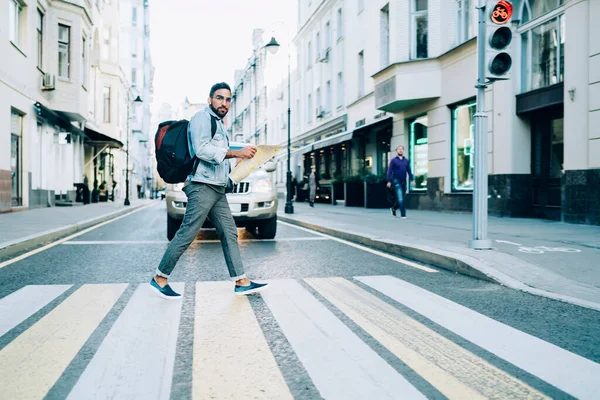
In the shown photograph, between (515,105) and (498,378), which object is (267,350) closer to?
(498,378)

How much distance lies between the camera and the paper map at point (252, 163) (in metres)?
5.27

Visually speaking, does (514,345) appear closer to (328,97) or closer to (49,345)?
(49,345)

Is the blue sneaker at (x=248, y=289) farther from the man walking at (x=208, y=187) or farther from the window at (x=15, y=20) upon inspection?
the window at (x=15, y=20)

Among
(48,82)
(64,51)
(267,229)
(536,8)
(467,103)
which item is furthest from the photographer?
(64,51)

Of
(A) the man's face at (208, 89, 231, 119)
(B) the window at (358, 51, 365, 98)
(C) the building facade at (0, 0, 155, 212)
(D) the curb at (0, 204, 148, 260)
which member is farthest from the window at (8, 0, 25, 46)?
(A) the man's face at (208, 89, 231, 119)

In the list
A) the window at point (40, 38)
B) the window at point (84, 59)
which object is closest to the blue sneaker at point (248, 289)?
the window at point (40, 38)

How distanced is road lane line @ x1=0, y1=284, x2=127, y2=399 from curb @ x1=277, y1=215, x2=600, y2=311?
3.73 m

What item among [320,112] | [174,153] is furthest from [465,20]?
[320,112]

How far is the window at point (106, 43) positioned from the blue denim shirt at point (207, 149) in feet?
127

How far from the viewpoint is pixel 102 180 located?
1610 inches

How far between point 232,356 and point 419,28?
57.1 ft

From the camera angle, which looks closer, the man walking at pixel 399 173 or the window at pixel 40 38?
the man walking at pixel 399 173

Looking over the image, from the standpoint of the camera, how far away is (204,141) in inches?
193

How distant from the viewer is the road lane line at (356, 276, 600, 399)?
2.99 m
